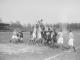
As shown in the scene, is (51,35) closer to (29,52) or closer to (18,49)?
(29,52)

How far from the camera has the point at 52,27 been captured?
7.16ft

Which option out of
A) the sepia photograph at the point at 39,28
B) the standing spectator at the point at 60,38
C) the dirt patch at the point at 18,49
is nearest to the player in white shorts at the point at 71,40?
the sepia photograph at the point at 39,28

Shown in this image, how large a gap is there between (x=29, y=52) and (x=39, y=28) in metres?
0.36

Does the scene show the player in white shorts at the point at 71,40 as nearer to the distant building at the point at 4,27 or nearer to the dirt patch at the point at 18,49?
the dirt patch at the point at 18,49

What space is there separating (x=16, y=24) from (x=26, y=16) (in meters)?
0.18

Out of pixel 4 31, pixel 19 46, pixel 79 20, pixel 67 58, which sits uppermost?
pixel 79 20

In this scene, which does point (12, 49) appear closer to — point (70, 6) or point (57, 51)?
point (57, 51)

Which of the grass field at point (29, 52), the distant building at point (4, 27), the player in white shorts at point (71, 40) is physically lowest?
Answer: the grass field at point (29, 52)

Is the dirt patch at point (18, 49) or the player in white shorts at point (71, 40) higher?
the player in white shorts at point (71, 40)

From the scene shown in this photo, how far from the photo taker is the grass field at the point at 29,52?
6.93 ft

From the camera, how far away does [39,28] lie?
221 centimetres

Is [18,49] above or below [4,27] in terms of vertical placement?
below

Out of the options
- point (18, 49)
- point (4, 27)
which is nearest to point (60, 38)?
point (18, 49)

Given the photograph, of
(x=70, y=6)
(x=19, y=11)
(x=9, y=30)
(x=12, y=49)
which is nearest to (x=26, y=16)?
(x=19, y=11)
